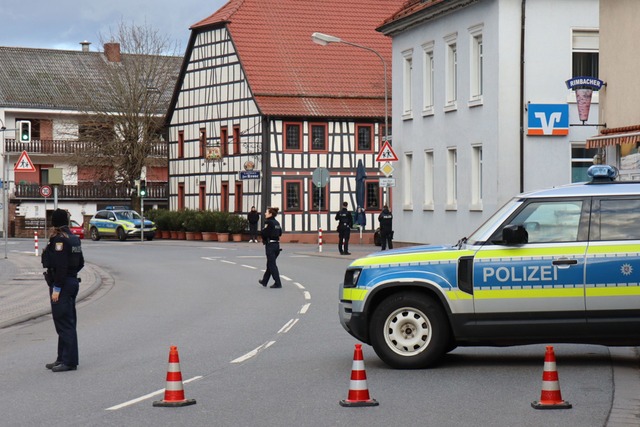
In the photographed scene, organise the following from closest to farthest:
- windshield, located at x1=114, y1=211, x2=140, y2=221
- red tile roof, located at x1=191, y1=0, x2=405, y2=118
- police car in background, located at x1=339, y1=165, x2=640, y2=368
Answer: police car in background, located at x1=339, y1=165, x2=640, y2=368, red tile roof, located at x1=191, y1=0, x2=405, y2=118, windshield, located at x1=114, y1=211, x2=140, y2=221

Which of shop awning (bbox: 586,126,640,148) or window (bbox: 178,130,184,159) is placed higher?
window (bbox: 178,130,184,159)

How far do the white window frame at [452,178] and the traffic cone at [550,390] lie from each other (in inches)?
1169

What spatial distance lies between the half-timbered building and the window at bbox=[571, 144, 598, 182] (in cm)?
2627

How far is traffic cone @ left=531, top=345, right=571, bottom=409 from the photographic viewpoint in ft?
33.1

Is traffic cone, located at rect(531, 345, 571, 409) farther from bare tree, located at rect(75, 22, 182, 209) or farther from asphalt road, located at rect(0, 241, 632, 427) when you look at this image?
bare tree, located at rect(75, 22, 182, 209)

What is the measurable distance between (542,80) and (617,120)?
27.3 ft

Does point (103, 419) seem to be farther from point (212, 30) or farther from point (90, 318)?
point (212, 30)

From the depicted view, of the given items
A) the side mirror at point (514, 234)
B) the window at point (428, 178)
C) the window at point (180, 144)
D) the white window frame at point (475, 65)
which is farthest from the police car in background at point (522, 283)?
the window at point (180, 144)

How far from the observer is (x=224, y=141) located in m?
67.8

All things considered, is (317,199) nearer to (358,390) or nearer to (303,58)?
(303,58)

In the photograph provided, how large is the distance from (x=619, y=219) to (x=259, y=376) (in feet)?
12.8

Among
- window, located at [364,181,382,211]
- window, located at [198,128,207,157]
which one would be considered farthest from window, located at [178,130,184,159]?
window, located at [364,181,382,211]

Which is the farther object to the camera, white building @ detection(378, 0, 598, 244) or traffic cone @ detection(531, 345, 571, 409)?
white building @ detection(378, 0, 598, 244)

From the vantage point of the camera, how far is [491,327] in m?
12.5
